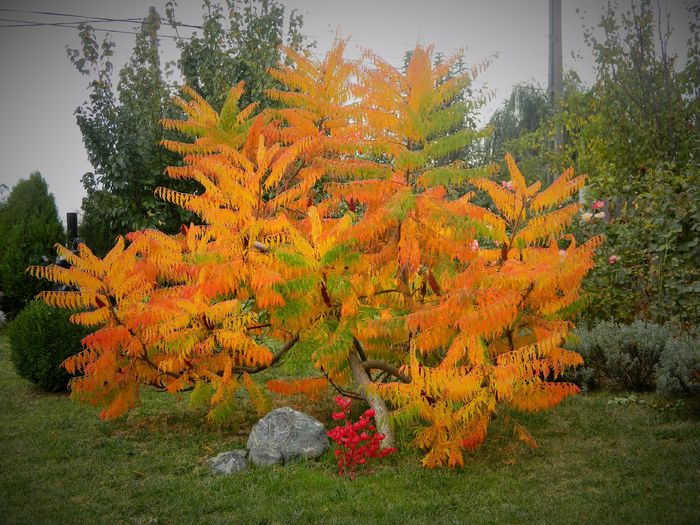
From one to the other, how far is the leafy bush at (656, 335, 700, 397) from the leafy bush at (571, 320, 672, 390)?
0.35m

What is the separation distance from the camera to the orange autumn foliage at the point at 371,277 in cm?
553

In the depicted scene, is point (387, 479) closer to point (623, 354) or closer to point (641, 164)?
point (623, 354)

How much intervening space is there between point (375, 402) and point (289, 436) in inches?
35.3

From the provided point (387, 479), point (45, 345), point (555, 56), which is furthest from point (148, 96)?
point (387, 479)

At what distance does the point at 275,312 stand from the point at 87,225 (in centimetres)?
1214

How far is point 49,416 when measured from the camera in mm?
Answer: 8234

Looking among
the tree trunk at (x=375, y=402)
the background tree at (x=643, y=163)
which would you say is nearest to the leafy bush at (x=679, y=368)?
the background tree at (x=643, y=163)

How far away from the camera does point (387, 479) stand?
570 cm

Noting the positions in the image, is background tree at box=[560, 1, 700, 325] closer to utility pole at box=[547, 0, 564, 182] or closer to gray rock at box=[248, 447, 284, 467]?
utility pole at box=[547, 0, 564, 182]

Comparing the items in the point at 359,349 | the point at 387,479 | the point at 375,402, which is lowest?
the point at 387,479

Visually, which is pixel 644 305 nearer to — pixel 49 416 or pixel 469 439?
pixel 469 439

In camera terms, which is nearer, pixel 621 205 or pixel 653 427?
pixel 653 427

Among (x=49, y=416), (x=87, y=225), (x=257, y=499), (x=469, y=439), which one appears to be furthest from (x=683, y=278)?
(x=87, y=225)

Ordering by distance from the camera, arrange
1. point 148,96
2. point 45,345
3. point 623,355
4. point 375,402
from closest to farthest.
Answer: point 375,402 → point 623,355 → point 45,345 → point 148,96
